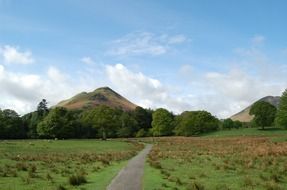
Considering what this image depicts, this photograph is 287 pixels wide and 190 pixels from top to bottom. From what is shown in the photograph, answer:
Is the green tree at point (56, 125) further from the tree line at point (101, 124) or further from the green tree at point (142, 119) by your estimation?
the green tree at point (142, 119)

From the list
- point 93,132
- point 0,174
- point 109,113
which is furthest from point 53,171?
point 93,132

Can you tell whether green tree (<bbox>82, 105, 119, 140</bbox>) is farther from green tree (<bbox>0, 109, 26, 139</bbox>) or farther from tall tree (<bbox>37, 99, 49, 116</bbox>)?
tall tree (<bbox>37, 99, 49, 116</bbox>)

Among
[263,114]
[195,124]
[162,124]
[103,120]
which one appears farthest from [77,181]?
[195,124]

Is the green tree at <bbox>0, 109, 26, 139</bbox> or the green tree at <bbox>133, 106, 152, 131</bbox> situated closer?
the green tree at <bbox>0, 109, 26, 139</bbox>

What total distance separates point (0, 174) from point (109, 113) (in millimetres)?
113481

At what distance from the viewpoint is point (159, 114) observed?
160250mm

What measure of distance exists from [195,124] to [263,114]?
80.7 ft

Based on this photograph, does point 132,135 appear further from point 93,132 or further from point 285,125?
point 285,125

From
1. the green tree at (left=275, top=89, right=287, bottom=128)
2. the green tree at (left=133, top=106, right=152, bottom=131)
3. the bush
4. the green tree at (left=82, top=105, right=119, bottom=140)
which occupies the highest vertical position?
the green tree at (left=133, top=106, right=152, bottom=131)

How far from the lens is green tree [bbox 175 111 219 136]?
515ft

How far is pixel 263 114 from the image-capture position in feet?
489

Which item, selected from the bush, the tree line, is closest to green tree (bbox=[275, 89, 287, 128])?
the tree line

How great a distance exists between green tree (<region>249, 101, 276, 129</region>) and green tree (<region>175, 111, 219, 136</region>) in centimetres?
1885

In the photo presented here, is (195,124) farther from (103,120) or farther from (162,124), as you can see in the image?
(103,120)
